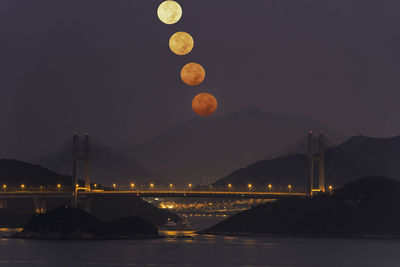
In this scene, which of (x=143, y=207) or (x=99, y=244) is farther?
(x=143, y=207)

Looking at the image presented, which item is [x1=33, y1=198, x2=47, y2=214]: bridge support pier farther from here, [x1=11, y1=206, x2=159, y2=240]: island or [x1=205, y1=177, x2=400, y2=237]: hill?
[x1=205, y1=177, x2=400, y2=237]: hill

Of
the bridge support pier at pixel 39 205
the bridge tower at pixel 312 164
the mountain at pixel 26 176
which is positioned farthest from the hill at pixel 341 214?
the mountain at pixel 26 176

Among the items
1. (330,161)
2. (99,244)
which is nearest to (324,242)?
(99,244)

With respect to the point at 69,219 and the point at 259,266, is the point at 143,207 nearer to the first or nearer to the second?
the point at 69,219

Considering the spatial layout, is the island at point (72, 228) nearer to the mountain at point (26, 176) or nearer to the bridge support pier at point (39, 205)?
the bridge support pier at point (39, 205)

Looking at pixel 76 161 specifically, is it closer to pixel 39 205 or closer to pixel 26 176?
pixel 39 205

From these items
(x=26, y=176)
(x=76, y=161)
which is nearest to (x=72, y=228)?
(x=76, y=161)

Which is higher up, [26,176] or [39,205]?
[26,176]
